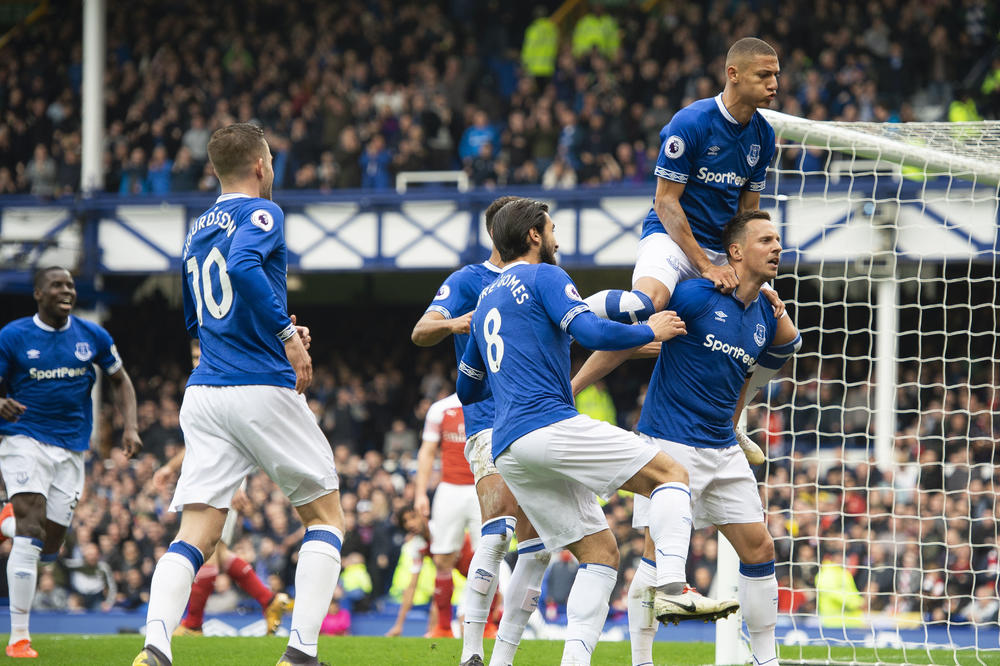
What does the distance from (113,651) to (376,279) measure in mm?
15570

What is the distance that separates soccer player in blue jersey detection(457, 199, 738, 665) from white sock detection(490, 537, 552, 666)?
489mm

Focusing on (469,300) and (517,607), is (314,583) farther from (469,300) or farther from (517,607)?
(469,300)

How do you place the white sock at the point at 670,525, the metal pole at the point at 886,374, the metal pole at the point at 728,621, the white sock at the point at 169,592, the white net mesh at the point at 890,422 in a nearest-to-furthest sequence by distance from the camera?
the white sock at the point at 169,592
the white sock at the point at 670,525
the metal pole at the point at 728,621
the white net mesh at the point at 890,422
the metal pole at the point at 886,374

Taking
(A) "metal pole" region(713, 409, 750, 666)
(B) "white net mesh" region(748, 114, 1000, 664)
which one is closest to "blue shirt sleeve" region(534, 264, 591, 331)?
(B) "white net mesh" region(748, 114, 1000, 664)

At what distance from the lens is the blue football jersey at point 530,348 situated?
5547 mm

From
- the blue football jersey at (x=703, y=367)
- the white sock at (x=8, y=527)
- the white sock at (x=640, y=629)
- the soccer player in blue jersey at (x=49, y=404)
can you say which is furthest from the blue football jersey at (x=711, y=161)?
the white sock at (x=8, y=527)

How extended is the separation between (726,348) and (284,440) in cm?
231

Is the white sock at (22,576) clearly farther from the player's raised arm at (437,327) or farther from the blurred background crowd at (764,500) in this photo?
the blurred background crowd at (764,500)

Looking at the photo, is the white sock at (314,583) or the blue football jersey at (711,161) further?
the blue football jersey at (711,161)

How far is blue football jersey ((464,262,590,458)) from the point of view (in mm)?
5547

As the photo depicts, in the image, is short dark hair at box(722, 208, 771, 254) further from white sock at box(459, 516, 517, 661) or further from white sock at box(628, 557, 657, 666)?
white sock at box(459, 516, 517, 661)

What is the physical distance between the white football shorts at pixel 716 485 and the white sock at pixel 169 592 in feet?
7.27

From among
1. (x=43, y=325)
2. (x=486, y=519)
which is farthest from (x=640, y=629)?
(x=43, y=325)

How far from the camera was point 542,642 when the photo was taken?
9.80 m
